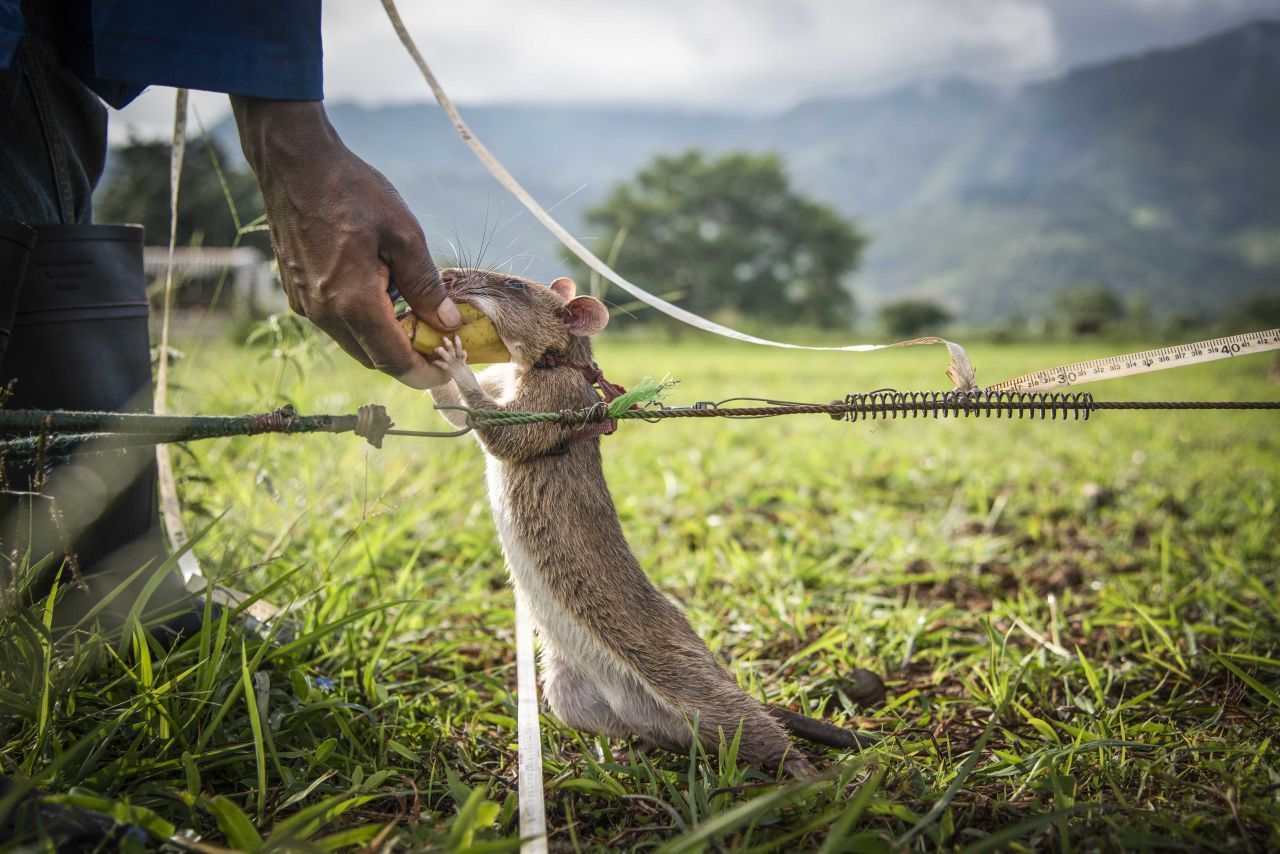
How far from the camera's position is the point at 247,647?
201 centimetres

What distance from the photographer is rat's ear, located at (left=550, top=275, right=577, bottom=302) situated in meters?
2.42

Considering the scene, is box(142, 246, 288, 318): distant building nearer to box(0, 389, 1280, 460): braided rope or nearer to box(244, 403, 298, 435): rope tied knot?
box(0, 389, 1280, 460): braided rope

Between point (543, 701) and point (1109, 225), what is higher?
point (1109, 225)

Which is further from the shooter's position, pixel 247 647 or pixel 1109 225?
pixel 1109 225

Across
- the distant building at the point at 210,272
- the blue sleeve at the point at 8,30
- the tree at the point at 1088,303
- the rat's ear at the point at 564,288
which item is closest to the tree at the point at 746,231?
the tree at the point at 1088,303

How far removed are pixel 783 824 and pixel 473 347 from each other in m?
1.37

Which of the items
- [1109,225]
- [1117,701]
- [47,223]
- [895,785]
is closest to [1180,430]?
[1117,701]

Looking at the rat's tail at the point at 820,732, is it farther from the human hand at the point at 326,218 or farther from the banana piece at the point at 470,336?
the human hand at the point at 326,218

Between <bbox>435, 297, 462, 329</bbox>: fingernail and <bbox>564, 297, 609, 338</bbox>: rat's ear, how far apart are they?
425mm

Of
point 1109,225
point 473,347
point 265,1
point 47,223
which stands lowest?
point 473,347

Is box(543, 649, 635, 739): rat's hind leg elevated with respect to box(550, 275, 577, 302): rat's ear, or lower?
lower

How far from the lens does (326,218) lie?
1.58 m

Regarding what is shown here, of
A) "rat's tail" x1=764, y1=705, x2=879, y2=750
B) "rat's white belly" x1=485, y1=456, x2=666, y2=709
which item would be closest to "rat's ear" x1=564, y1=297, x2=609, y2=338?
"rat's white belly" x1=485, y1=456, x2=666, y2=709

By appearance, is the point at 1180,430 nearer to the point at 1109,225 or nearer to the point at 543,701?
the point at 543,701
